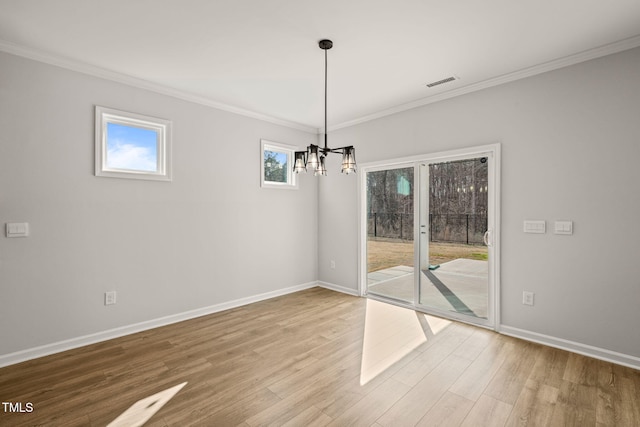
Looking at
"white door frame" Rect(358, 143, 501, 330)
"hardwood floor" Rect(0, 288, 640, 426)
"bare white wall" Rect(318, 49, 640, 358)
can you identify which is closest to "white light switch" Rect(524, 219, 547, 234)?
"bare white wall" Rect(318, 49, 640, 358)

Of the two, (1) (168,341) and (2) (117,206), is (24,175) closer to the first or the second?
(2) (117,206)

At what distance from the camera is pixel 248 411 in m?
2.18

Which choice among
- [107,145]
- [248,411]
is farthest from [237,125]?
[248,411]

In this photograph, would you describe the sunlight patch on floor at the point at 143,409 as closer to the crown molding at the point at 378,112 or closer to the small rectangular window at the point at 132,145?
the small rectangular window at the point at 132,145

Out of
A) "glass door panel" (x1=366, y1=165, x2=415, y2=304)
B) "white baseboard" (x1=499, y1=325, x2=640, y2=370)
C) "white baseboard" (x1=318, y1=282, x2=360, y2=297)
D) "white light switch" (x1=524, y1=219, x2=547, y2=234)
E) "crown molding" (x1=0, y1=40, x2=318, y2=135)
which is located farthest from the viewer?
"white baseboard" (x1=318, y1=282, x2=360, y2=297)

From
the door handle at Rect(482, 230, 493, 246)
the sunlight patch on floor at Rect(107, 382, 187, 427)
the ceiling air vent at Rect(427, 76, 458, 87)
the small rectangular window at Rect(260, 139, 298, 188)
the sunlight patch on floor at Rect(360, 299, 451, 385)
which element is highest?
the ceiling air vent at Rect(427, 76, 458, 87)

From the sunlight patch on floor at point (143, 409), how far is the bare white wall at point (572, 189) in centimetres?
350

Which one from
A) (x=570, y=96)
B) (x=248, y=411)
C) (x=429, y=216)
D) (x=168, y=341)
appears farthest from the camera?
(x=429, y=216)

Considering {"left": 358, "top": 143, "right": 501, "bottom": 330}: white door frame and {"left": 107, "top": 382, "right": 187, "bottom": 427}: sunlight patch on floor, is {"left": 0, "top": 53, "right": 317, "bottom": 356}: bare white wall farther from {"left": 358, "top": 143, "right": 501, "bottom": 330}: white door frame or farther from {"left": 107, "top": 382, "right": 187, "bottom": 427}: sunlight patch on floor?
{"left": 358, "top": 143, "right": 501, "bottom": 330}: white door frame

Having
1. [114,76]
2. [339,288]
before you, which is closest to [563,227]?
[339,288]

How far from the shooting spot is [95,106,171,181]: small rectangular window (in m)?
3.38

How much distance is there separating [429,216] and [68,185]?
426 cm

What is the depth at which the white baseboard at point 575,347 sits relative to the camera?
9.07ft

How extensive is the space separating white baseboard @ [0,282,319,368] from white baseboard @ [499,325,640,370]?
3.33m
